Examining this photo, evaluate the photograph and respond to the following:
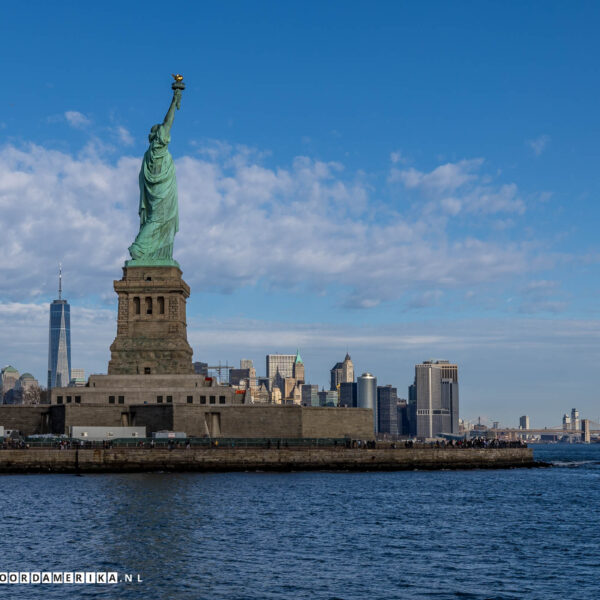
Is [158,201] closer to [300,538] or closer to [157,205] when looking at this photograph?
[157,205]

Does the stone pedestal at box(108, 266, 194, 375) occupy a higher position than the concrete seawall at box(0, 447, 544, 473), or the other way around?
the stone pedestal at box(108, 266, 194, 375)

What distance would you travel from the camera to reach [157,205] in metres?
115

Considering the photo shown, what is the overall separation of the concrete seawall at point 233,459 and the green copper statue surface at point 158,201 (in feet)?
92.8

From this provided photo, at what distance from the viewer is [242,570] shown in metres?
42.0

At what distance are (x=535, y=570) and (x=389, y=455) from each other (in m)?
57.9

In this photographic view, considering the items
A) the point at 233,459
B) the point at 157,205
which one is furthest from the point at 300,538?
the point at 157,205

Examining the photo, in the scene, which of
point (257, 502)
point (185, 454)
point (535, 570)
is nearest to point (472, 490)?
point (257, 502)

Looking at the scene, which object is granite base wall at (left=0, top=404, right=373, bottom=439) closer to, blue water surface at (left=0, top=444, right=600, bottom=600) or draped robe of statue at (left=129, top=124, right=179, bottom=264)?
blue water surface at (left=0, top=444, right=600, bottom=600)

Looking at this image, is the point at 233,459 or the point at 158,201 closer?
the point at 233,459

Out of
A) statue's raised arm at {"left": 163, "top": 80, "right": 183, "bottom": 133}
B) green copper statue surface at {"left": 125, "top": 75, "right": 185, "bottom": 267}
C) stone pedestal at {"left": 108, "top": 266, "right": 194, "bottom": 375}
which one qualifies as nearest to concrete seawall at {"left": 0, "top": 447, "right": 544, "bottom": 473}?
stone pedestal at {"left": 108, "top": 266, "right": 194, "bottom": 375}

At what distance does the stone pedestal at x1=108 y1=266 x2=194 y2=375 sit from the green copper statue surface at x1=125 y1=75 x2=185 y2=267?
1.96 m

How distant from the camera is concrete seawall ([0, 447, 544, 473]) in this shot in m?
91.6

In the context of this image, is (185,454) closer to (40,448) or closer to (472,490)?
(40,448)

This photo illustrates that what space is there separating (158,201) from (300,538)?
70.6 m
